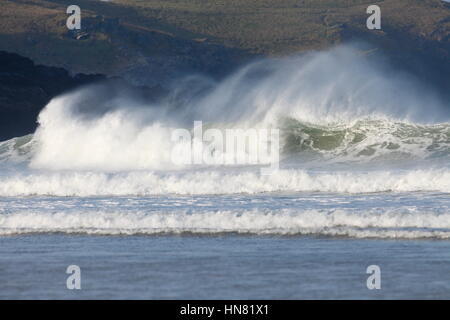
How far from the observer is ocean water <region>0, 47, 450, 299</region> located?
34.7ft

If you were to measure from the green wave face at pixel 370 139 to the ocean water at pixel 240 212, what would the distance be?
0.06m

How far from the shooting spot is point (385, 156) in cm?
2731

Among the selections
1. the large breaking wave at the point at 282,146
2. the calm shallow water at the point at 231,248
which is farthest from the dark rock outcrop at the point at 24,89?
the calm shallow water at the point at 231,248

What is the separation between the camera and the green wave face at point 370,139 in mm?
27781

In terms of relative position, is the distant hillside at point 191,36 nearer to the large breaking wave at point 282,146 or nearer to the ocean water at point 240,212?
the large breaking wave at point 282,146

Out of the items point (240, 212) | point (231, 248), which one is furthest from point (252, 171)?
point (231, 248)

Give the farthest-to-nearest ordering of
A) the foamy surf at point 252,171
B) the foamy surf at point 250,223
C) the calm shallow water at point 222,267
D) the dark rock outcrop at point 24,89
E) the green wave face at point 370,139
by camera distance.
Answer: the dark rock outcrop at point 24,89, the green wave face at point 370,139, the foamy surf at point 252,171, the foamy surf at point 250,223, the calm shallow water at point 222,267

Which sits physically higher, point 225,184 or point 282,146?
point 282,146

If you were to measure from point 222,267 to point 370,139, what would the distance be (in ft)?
61.0

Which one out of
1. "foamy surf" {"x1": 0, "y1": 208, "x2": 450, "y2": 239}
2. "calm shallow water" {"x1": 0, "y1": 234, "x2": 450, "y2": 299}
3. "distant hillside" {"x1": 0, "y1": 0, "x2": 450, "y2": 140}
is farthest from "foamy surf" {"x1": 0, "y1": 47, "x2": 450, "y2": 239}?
"distant hillside" {"x1": 0, "y1": 0, "x2": 450, "y2": 140}

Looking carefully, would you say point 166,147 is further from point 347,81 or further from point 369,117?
point 347,81

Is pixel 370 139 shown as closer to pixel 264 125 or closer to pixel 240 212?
pixel 264 125

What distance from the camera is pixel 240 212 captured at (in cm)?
1513
